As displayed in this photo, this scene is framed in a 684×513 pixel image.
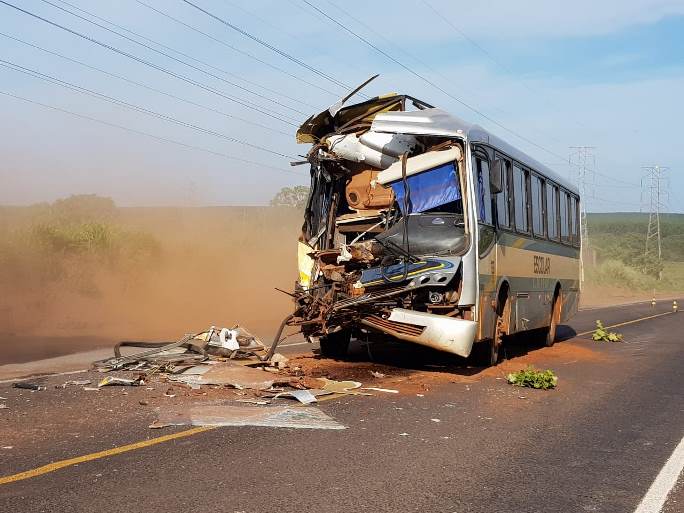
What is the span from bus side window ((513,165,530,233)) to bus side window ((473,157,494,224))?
1.71 metres

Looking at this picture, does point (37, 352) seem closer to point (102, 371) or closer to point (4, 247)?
point (102, 371)

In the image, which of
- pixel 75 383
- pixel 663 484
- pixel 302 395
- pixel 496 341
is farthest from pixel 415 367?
pixel 663 484

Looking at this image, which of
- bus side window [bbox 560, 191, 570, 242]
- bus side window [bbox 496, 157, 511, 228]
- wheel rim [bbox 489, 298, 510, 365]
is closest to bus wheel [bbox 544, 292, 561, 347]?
bus side window [bbox 560, 191, 570, 242]

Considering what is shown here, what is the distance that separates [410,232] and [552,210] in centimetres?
612

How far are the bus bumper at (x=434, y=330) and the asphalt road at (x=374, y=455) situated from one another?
0.59 metres

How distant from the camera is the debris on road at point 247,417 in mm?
7707

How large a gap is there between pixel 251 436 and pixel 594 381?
644 cm

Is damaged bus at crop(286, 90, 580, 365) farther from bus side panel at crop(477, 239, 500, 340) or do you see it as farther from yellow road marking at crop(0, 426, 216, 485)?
yellow road marking at crop(0, 426, 216, 485)

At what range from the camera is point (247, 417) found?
8016 millimetres

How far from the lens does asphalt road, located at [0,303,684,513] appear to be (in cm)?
537

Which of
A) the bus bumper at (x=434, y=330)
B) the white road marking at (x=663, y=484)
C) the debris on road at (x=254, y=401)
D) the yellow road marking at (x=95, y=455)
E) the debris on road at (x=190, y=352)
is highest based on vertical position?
the bus bumper at (x=434, y=330)

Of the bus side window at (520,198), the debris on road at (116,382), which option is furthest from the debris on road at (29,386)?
the bus side window at (520,198)

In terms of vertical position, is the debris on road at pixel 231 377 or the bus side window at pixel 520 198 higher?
the bus side window at pixel 520 198

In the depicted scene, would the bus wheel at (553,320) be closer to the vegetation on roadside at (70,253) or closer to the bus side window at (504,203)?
the bus side window at (504,203)
